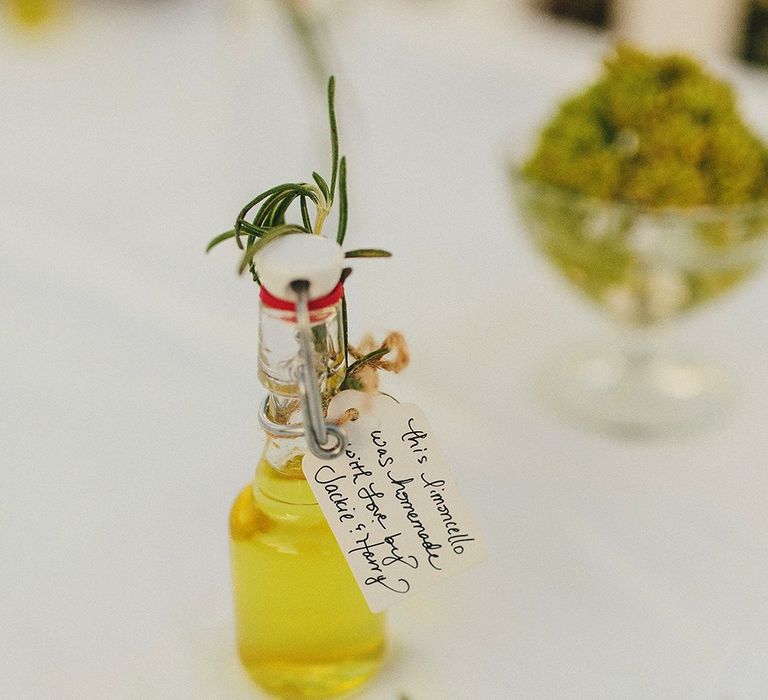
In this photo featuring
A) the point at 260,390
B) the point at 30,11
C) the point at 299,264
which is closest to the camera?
the point at 299,264

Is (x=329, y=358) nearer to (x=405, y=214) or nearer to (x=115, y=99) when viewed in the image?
(x=405, y=214)

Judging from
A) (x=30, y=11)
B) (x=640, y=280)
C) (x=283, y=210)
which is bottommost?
(x=283, y=210)

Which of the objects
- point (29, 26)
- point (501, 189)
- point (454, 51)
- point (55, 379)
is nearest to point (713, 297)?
point (501, 189)

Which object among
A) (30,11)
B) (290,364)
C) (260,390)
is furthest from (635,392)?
(30,11)

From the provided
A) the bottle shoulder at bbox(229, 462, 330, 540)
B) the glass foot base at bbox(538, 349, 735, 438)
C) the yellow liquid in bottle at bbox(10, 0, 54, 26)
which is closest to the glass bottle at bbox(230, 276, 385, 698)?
the bottle shoulder at bbox(229, 462, 330, 540)

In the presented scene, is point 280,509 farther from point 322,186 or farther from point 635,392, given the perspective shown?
point 635,392

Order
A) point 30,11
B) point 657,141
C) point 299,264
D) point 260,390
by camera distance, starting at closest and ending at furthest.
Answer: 1. point 299,264
2. point 657,141
3. point 260,390
4. point 30,11

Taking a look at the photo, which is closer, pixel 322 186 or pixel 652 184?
pixel 322 186

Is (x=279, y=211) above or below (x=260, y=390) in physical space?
below
